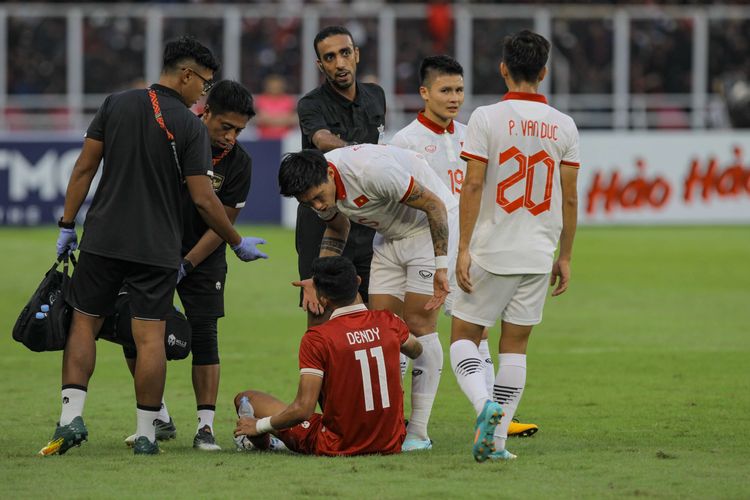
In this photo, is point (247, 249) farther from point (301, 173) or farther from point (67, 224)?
point (67, 224)

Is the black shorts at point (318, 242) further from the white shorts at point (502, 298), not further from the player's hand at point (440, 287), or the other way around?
the white shorts at point (502, 298)

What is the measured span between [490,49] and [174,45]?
740 inches

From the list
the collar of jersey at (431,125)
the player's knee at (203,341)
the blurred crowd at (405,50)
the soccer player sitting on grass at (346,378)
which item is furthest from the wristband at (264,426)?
the blurred crowd at (405,50)

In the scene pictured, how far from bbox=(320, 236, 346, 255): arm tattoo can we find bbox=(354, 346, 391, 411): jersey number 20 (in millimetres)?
1000

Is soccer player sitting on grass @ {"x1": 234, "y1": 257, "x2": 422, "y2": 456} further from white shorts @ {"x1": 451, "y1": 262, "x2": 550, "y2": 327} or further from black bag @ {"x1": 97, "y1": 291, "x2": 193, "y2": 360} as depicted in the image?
black bag @ {"x1": 97, "y1": 291, "x2": 193, "y2": 360}

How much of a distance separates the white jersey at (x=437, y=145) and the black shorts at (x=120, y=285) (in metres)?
1.87

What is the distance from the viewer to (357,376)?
6.64m

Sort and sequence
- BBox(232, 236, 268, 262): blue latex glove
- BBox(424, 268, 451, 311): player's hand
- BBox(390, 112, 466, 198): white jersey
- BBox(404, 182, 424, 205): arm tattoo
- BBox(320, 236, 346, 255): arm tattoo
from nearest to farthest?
BBox(424, 268, 451, 311): player's hand, BBox(404, 182, 424, 205): arm tattoo, BBox(232, 236, 268, 262): blue latex glove, BBox(320, 236, 346, 255): arm tattoo, BBox(390, 112, 466, 198): white jersey

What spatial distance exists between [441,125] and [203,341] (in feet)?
6.38

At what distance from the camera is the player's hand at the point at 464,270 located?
263 inches

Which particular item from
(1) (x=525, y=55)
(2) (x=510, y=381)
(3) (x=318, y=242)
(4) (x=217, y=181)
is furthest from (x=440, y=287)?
(4) (x=217, y=181)

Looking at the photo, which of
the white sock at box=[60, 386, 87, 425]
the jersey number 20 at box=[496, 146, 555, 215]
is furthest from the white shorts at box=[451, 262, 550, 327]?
the white sock at box=[60, 386, 87, 425]

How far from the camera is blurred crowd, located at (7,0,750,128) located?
25.0 meters

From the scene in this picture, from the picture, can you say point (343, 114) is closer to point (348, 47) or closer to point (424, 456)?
point (348, 47)
